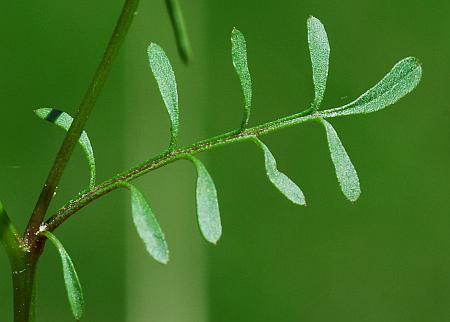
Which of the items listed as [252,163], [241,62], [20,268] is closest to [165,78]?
[241,62]

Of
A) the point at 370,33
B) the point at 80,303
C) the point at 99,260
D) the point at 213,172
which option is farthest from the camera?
the point at 370,33

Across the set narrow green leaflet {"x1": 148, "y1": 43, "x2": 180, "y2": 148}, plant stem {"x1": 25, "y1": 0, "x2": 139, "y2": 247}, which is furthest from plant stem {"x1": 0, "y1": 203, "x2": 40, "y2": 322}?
narrow green leaflet {"x1": 148, "y1": 43, "x2": 180, "y2": 148}

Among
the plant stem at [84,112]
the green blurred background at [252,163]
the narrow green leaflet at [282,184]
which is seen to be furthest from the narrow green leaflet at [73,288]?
the green blurred background at [252,163]

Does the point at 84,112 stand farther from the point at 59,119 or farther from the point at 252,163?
the point at 252,163

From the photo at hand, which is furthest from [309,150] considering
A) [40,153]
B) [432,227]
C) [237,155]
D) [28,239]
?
[28,239]

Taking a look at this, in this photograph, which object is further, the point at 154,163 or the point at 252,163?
the point at 252,163

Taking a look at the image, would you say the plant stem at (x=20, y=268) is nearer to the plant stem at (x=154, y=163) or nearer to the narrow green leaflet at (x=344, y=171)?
the plant stem at (x=154, y=163)

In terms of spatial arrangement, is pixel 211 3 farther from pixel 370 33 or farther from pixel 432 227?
pixel 432 227
